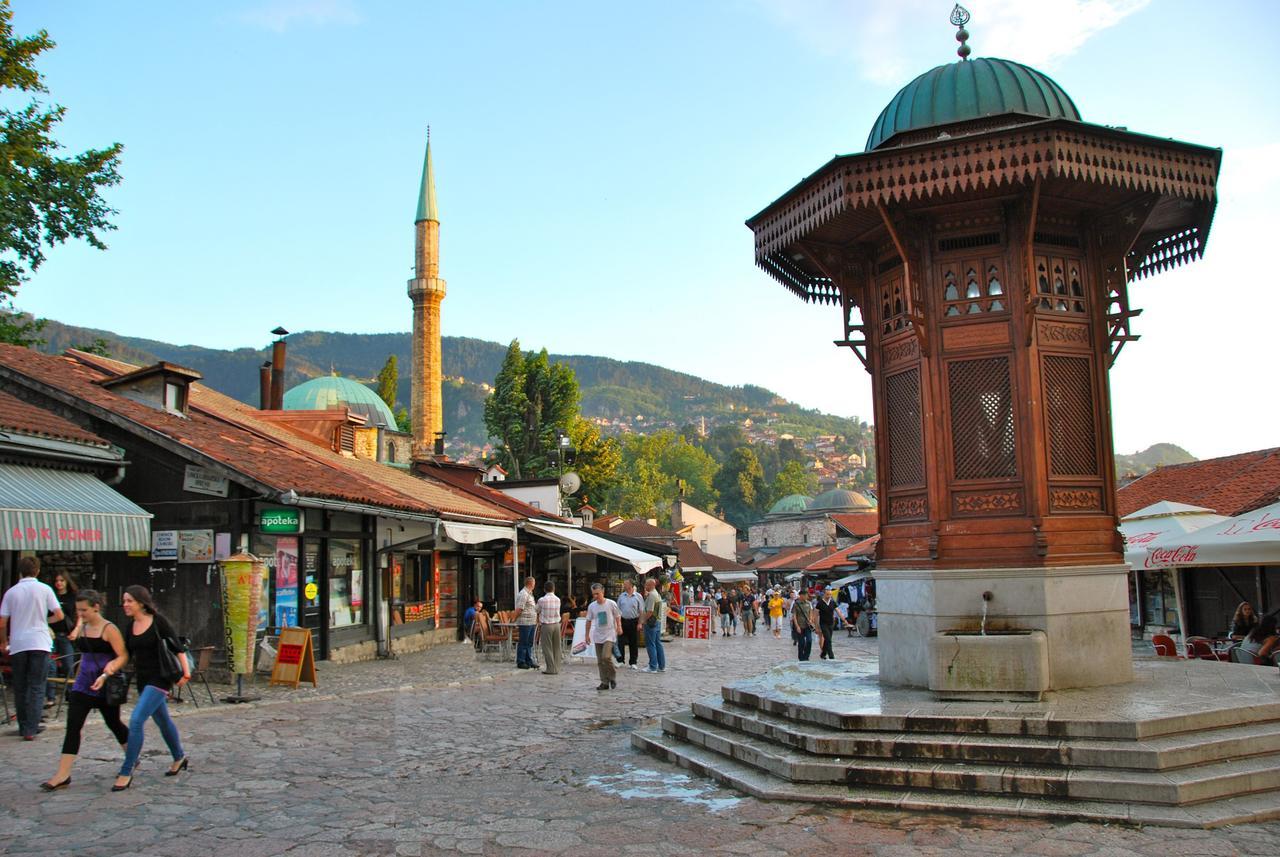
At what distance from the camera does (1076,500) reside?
843 centimetres

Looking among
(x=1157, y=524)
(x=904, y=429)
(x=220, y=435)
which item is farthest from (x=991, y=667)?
(x=220, y=435)

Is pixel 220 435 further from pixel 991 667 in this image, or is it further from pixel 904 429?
pixel 991 667

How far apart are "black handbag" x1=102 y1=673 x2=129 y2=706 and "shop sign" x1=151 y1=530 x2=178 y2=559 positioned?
24.1 feet

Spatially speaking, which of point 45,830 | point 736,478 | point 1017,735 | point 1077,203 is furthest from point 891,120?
point 736,478

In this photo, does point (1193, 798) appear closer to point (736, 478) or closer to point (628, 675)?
point (628, 675)

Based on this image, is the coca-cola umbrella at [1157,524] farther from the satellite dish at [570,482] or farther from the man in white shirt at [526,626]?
the satellite dish at [570,482]

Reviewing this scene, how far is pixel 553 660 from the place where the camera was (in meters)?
15.3

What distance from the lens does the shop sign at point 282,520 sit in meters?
13.5

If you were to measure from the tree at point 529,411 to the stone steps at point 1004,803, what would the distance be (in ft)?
140

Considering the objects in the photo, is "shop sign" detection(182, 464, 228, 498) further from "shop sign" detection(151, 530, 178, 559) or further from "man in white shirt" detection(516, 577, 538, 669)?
"man in white shirt" detection(516, 577, 538, 669)

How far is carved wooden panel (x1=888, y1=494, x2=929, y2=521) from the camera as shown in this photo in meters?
8.77

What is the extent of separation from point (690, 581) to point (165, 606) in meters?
58.3

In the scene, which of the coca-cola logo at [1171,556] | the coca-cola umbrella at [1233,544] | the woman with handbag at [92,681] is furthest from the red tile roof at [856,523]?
the woman with handbag at [92,681]

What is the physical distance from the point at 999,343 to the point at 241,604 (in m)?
9.49
